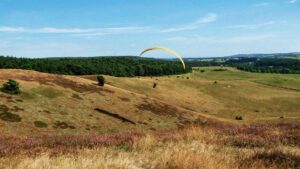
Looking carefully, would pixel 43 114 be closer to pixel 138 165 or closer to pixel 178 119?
pixel 178 119

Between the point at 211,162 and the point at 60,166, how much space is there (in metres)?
3.82

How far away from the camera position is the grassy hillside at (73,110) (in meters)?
54.4

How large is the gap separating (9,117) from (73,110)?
16.5 metres

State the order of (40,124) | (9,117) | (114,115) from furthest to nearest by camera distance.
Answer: (114,115)
(40,124)
(9,117)

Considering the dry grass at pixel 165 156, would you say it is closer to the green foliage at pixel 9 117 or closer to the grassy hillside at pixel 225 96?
the green foliage at pixel 9 117

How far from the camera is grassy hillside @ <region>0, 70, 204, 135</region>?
54.4 metres

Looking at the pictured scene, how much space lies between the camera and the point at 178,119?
82625 millimetres

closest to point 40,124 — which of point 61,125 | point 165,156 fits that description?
point 61,125

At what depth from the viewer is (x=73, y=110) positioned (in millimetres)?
68250

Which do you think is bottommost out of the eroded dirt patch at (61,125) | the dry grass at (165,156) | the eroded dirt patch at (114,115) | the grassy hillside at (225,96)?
the grassy hillside at (225,96)

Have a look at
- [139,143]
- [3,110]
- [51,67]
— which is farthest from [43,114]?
[51,67]

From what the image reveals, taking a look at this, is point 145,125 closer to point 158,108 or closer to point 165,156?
point 158,108

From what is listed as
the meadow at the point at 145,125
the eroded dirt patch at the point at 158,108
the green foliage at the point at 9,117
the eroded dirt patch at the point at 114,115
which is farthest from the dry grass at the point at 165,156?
the eroded dirt patch at the point at 158,108

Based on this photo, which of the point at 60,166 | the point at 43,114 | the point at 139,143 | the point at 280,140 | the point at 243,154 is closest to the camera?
the point at 60,166
